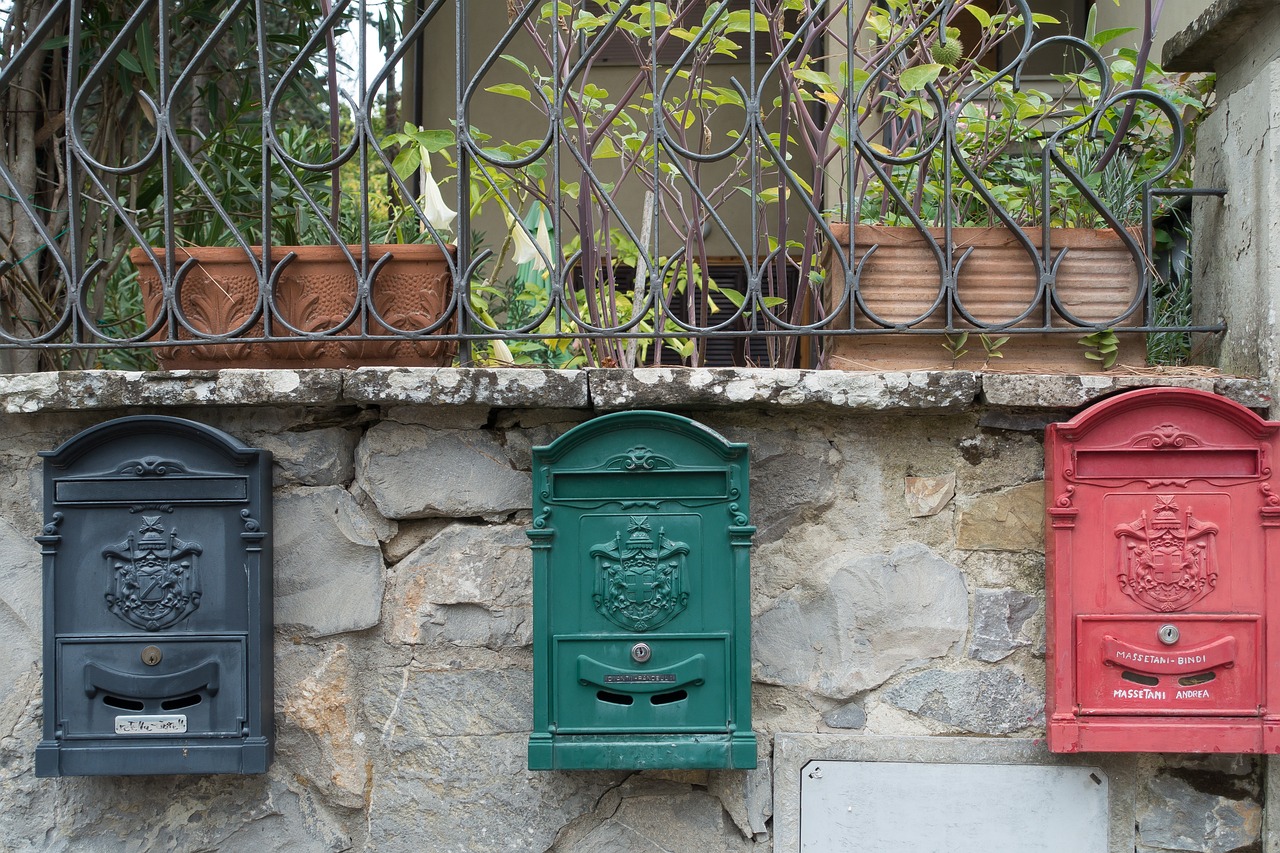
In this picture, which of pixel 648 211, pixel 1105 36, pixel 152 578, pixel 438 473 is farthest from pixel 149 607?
pixel 1105 36

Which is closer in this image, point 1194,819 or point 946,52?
point 1194,819

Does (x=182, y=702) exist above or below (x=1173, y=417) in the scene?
below

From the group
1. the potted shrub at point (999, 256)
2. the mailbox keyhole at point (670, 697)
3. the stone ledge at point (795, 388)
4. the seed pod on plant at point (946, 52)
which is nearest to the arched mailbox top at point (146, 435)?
the stone ledge at point (795, 388)

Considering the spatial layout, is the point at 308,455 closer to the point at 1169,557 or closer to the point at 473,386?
the point at 473,386

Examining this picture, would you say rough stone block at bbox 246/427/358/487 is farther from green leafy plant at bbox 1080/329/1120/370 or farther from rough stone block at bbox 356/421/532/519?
green leafy plant at bbox 1080/329/1120/370

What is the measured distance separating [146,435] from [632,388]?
0.97 m

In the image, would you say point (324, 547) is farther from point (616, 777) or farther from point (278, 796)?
point (616, 777)

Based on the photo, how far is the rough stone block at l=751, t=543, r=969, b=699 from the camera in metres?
2.07

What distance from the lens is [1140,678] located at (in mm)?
1894

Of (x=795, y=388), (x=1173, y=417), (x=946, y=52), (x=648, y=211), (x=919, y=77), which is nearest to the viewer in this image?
(x=1173, y=417)

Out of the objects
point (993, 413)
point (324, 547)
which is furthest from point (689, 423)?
point (324, 547)

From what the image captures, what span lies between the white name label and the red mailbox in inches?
68.4

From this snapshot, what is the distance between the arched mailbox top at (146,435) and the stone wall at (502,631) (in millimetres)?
126

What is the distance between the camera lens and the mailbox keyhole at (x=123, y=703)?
1934mm
